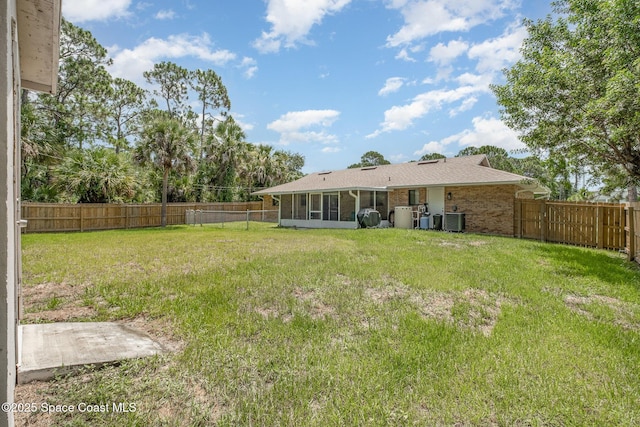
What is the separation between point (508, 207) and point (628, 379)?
1281 centimetres

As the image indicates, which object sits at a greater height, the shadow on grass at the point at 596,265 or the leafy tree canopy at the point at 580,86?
the leafy tree canopy at the point at 580,86

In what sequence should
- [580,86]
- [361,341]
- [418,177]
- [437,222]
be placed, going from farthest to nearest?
[418,177]
[437,222]
[580,86]
[361,341]

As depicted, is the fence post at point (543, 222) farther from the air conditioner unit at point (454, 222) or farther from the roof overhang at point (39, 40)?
the roof overhang at point (39, 40)

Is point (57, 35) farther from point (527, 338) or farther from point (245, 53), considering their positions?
point (245, 53)

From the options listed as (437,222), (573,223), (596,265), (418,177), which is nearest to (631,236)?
(596,265)

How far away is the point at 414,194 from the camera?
58.3 feet

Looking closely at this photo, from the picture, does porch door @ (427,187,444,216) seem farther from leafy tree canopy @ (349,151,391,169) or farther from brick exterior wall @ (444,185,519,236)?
leafy tree canopy @ (349,151,391,169)

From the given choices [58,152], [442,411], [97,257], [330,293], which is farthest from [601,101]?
[58,152]

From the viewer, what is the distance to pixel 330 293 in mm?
5273

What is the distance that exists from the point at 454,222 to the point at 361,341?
13.4m

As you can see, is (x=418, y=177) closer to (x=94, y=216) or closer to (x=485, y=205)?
(x=485, y=205)

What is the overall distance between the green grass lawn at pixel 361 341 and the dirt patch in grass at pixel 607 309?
4cm

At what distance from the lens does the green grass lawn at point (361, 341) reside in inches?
95.3

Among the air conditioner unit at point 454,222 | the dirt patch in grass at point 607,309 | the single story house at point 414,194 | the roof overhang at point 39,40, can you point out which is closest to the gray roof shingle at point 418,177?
the single story house at point 414,194
